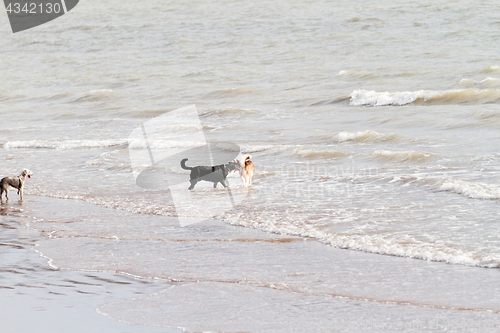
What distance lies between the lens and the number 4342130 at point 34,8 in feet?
170

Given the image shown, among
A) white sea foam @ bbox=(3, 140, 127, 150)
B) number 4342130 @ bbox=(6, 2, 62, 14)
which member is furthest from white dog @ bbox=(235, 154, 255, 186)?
A: number 4342130 @ bbox=(6, 2, 62, 14)

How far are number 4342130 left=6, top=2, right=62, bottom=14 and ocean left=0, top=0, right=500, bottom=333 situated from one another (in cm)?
2708

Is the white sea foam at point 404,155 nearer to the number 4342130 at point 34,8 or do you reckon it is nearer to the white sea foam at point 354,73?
the white sea foam at point 354,73

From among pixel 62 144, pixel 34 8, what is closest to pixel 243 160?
pixel 62 144

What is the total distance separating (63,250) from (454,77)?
15.9 m

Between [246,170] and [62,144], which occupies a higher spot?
[246,170]

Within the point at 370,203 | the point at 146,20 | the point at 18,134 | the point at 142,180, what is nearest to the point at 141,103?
the point at 18,134

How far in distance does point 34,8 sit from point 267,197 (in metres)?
51.5

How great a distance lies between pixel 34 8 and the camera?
180 ft

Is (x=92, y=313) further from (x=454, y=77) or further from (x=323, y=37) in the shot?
(x=323, y=37)

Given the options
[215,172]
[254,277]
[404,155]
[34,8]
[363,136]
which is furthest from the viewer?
[34,8]

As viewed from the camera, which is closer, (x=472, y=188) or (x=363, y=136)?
(x=472, y=188)

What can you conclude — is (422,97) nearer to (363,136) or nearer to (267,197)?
(363,136)

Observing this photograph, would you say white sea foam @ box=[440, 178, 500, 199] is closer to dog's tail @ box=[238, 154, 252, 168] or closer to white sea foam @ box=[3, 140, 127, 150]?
dog's tail @ box=[238, 154, 252, 168]
